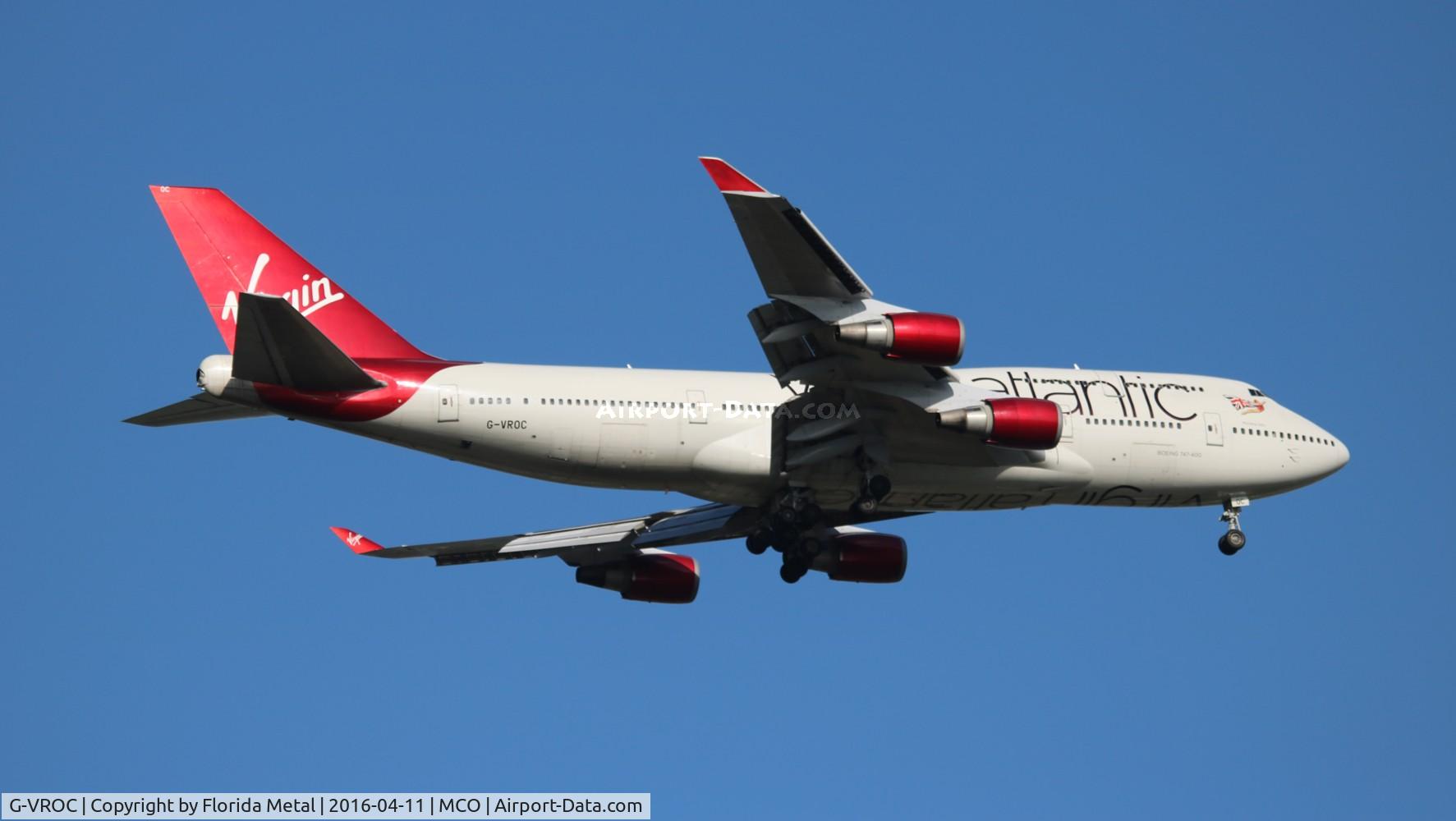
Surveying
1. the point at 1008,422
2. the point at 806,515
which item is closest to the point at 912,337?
the point at 1008,422

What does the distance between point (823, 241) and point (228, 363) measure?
1016cm

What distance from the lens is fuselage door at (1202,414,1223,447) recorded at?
34.2 m

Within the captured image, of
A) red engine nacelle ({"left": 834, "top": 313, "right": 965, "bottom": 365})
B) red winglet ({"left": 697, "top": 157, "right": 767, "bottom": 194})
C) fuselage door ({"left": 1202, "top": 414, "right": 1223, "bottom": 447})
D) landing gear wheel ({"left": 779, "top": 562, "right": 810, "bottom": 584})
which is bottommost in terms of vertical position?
landing gear wheel ({"left": 779, "top": 562, "right": 810, "bottom": 584})

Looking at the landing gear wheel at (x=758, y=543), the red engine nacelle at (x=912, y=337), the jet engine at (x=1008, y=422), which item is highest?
the red engine nacelle at (x=912, y=337)

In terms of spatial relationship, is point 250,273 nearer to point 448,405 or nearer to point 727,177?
point 448,405

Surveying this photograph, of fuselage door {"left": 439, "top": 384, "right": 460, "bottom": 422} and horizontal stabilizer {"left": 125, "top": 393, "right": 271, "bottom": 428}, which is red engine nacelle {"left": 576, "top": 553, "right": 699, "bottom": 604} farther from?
horizontal stabilizer {"left": 125, "top": 393, "right": 271, "bottom": 428}

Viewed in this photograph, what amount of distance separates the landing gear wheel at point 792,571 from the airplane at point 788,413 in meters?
0.05

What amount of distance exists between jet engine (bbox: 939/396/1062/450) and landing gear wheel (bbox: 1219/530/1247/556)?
6.62 m

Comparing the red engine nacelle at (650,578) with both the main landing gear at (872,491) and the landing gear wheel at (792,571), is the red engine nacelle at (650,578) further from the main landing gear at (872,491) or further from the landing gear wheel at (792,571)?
the main landing gear at (872,491)

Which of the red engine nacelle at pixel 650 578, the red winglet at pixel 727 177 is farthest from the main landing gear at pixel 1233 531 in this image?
the red winglet at pixel 727 177

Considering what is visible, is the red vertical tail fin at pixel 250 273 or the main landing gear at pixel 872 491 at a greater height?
the red vertical tail fin at pixel 250 273

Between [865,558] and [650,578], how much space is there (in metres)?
4.67

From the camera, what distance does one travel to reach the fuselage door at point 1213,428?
3422cm

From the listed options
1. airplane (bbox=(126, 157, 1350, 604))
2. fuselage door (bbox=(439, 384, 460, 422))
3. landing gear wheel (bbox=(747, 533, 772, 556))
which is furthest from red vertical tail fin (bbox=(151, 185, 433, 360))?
landing gear wheel (bbox=(747, 533, 772, 556))
